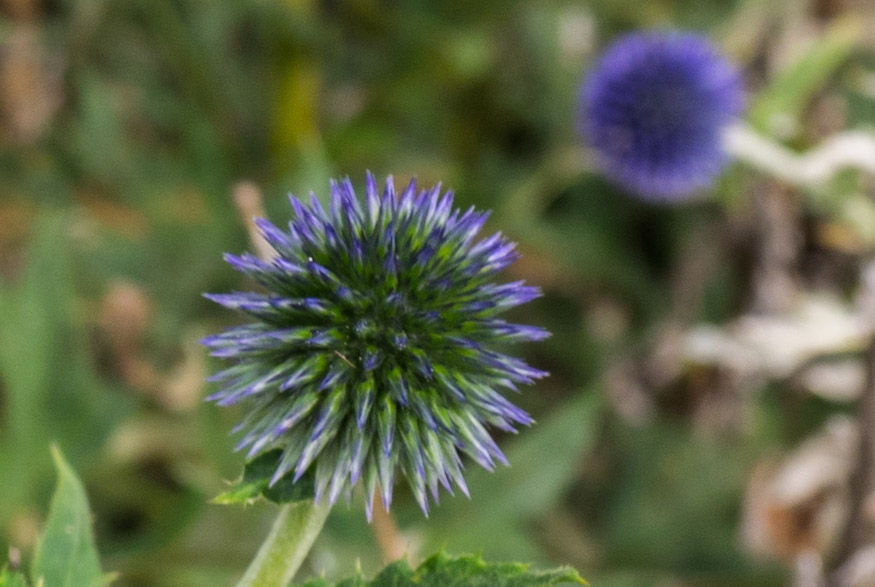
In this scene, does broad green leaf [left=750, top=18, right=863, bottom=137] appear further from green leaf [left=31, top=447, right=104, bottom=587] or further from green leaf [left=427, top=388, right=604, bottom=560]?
green leaf [left=31, top=447, right=104, bottom=587]

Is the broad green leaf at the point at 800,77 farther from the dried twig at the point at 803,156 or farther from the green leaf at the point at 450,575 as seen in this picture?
the green leaf at the point at 450,575

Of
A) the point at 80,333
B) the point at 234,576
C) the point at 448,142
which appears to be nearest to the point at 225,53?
the point at 448,142

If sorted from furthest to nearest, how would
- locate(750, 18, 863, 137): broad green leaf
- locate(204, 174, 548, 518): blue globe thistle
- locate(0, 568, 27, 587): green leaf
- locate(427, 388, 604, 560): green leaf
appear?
locate(750, 18, 863, 137): broad green leaf → locate(427, 388, 604, 560): green leaf → locate(204, 174, 548, 518): blue globe thistle → locate(0, 568, 27, 587): green leaf

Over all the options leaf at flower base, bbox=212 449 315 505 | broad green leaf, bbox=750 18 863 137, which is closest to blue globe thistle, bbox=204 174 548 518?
leaf at flower base, bbox=212 449 315 505

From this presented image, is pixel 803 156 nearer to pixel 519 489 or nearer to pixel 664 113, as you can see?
pixel 664 113

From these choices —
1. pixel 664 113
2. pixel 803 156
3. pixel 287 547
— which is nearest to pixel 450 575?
pixel 287 547

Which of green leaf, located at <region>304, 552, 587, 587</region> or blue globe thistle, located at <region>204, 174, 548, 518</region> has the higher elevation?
blue globe thistle, located at <region>204, 174, 548, 518</region>
